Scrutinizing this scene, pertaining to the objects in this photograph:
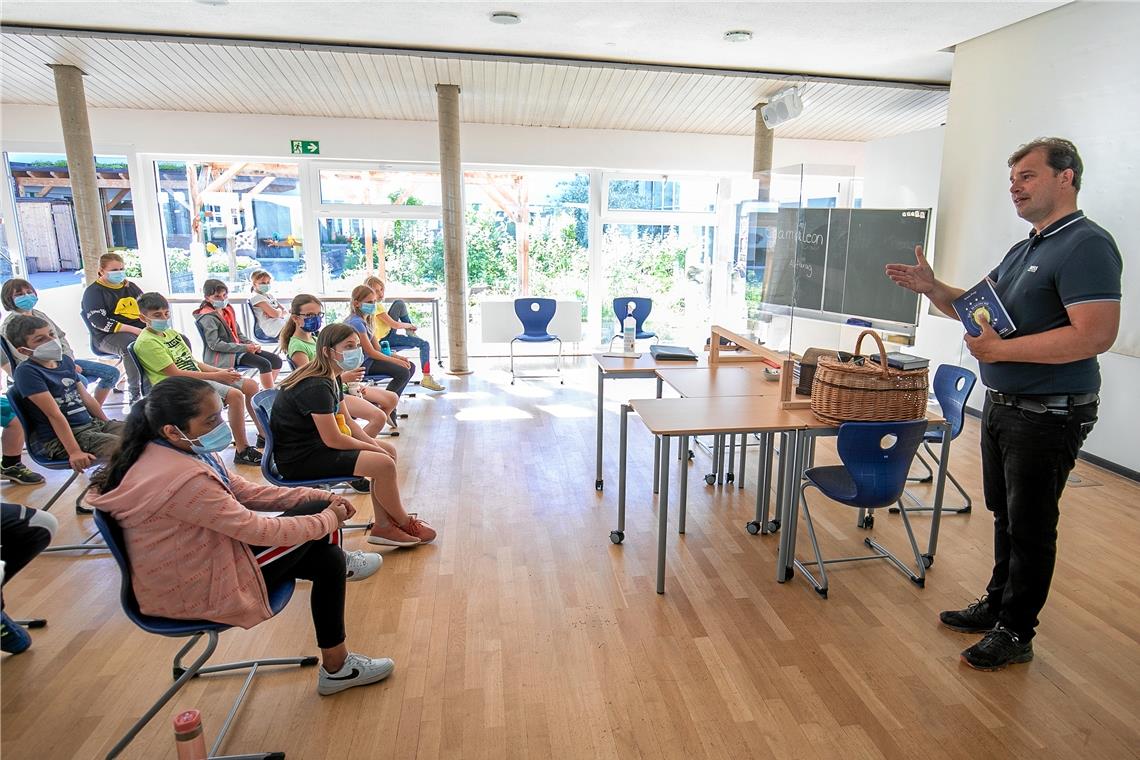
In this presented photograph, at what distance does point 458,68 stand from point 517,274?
309 centimetres

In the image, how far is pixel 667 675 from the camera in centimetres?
245

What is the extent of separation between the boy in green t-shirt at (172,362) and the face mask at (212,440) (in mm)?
1648

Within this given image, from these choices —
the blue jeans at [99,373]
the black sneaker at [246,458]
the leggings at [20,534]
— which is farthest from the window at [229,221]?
the leggings at [20,534]

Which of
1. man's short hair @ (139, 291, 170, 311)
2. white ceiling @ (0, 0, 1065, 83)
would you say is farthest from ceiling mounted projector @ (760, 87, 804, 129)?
man's short hair @ (139, 291, 170, 311)

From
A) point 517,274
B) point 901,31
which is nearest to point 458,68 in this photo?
point 517,274

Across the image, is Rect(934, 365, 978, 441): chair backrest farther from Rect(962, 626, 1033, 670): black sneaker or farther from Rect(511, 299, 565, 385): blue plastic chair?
Rect(511, 299, 565, 385): blue plastic chair

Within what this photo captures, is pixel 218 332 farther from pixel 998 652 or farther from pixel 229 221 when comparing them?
pixel 998 652

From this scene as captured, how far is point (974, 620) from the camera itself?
2.70 meters

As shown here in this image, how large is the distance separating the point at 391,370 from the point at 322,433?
224 cm

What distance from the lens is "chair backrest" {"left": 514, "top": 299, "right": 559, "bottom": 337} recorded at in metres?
7.65

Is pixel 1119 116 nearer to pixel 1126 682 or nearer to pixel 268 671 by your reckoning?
pixel 1126 682

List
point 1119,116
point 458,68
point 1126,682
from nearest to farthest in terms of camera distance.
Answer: point 1126,682
point 1119,116
point 458,68

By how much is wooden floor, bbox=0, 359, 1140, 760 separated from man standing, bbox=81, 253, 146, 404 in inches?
93.0

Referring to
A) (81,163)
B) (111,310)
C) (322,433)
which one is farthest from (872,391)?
(81,163)
